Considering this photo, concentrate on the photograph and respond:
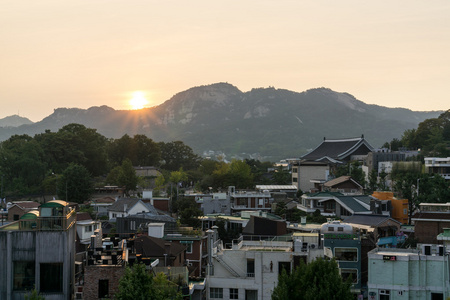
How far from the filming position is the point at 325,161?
9638 cm

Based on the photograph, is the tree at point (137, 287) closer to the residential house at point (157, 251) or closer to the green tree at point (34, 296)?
the green tree at point (34, 296)

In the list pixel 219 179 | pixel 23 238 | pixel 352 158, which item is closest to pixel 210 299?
pixel 23 238

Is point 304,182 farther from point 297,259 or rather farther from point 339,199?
point 297,259

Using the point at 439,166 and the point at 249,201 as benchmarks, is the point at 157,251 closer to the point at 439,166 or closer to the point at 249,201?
the point at 249,201

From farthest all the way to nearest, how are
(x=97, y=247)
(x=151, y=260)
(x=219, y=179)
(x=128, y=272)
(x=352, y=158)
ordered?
1. (x=352, y=158)
2. (x=219, y=179)
3. (x=151, y=260)
4. (x=97, y=247)
5. (x=128, y=272)

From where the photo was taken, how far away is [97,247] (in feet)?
103

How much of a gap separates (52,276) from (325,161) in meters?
72.5

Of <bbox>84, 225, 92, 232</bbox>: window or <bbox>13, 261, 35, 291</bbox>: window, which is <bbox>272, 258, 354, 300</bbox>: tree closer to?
<bbox>13, 261, 35, 291</bbox>: window

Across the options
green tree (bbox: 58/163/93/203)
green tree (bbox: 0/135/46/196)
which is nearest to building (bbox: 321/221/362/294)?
green tree (bbox: 58/163/93/203)

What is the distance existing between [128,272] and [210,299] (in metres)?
7.50

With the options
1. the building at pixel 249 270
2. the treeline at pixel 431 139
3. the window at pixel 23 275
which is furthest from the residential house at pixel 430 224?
the treeline at pixel 431 139

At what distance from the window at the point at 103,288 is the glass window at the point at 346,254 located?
13955 millimetres

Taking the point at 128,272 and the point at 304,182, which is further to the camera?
the point at 304,182

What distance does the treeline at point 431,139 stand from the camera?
297 feet
